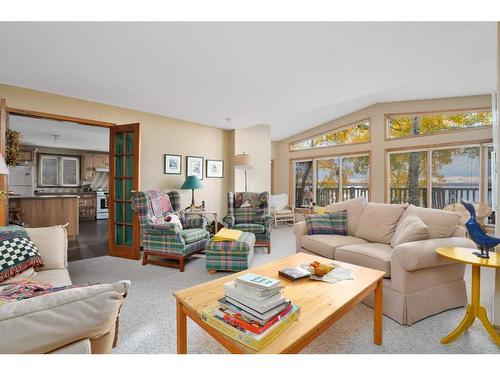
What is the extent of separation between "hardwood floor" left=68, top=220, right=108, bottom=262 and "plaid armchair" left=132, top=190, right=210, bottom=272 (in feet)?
3.75

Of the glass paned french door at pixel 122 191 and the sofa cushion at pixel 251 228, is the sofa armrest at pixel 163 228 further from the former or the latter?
the sofa cushion at pixel 251 228

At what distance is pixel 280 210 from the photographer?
6586 millimetres

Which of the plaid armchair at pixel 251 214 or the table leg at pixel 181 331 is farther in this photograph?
the plaid armchair at pixel 251 214

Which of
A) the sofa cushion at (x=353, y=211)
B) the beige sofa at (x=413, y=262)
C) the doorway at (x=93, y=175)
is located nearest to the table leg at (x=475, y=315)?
the beige sofa at (x=413, y=262)

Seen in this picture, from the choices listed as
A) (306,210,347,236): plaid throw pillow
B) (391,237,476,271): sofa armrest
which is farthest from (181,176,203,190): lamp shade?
(391,237,476,271): sofa armrest

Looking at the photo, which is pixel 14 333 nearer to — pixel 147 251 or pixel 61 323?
pixel 61 323

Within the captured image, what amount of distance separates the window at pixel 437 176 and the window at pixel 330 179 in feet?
2.19

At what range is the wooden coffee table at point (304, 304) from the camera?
1.06 meters

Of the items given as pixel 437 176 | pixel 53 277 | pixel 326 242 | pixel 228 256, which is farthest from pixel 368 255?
pixel 437 176

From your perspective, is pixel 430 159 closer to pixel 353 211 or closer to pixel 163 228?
pixel 353 211

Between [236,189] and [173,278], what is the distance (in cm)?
269

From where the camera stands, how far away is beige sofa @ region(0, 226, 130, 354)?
63 cm

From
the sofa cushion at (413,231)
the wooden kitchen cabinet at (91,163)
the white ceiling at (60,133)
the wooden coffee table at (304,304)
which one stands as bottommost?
the wooden coffee table at (304,304)

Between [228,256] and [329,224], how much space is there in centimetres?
129
